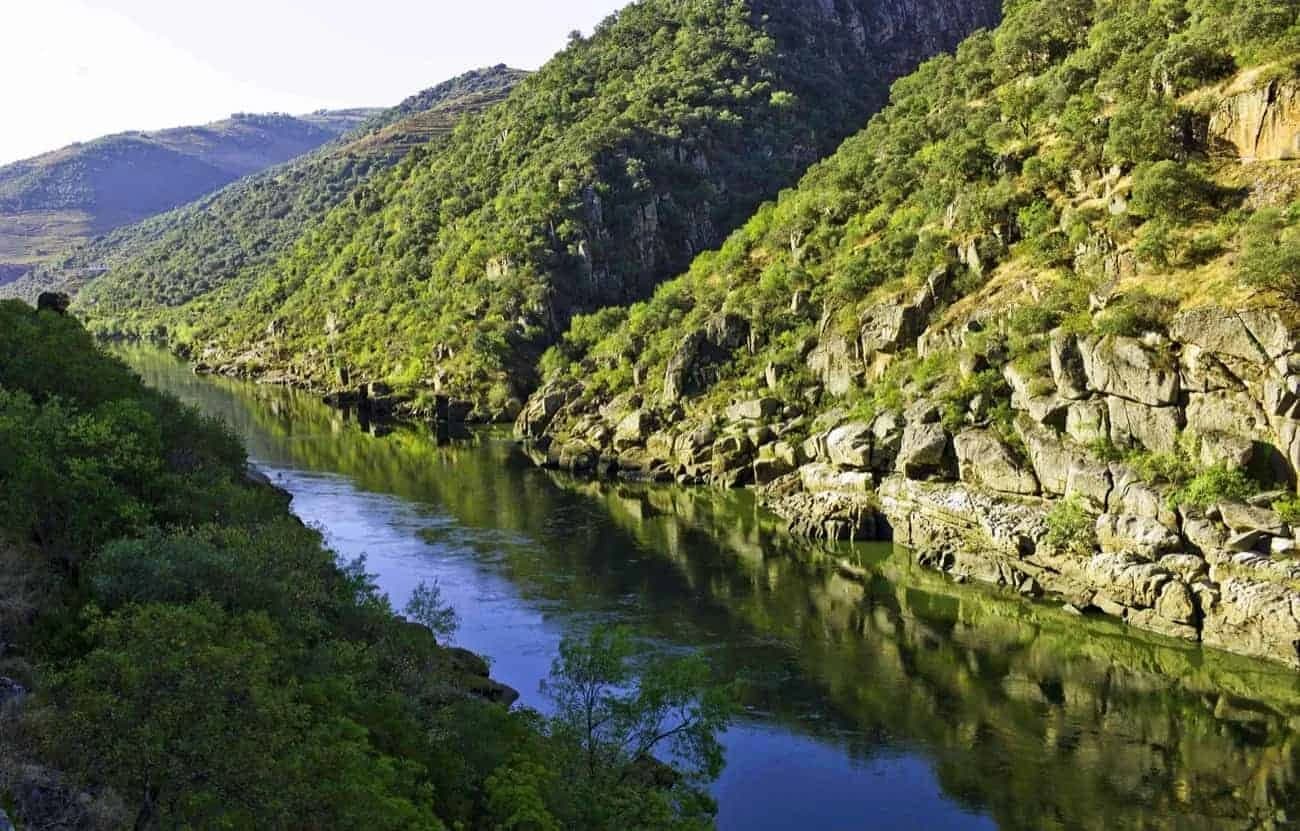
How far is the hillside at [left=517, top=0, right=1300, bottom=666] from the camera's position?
45.8 meters

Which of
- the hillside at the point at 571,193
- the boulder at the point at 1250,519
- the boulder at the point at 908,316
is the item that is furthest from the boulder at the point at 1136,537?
the hillside at the point at 571,193

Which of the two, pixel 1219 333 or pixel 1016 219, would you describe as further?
pixel 1016 219

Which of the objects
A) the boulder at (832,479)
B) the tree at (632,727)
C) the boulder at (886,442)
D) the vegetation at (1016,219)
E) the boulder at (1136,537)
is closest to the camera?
the tree at (632,727)

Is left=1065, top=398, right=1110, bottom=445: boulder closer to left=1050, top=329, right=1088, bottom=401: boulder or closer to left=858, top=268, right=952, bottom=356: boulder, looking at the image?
left=1050, top=329, right=1088, bottom=401: boulder

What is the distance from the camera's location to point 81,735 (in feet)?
53.5

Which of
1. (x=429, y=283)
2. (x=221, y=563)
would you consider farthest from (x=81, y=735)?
(x=429, y=283)

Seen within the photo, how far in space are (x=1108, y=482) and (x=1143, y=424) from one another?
3.45 meters

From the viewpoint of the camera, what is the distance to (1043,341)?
189 feet

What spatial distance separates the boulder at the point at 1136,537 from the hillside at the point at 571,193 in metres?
67.6

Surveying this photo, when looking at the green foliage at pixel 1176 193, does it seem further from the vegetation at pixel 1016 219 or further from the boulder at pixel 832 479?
the boulder at pixel 832 479

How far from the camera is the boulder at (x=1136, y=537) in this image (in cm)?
4497

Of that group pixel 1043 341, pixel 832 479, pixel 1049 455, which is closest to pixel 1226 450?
pixel 1049 455

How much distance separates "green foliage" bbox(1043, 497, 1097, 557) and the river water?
11.9ft

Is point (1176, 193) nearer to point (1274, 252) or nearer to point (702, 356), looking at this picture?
point (1274, 252)
